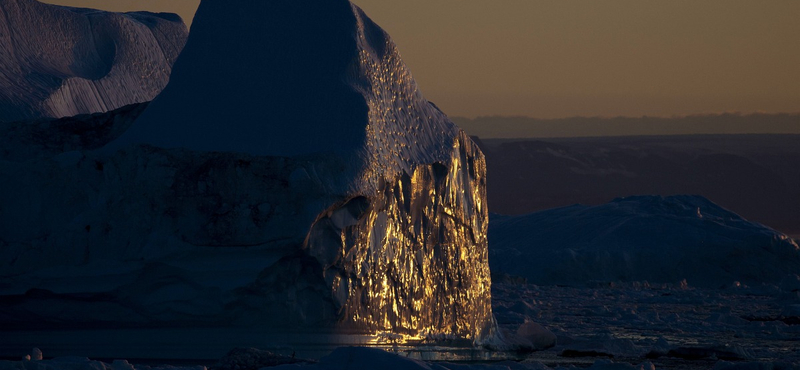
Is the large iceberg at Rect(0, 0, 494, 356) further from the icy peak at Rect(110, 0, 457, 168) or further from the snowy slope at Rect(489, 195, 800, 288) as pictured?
the snowy slope at Rect(489, 195, 800, 288)

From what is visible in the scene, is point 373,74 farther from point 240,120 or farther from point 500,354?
point 500,354

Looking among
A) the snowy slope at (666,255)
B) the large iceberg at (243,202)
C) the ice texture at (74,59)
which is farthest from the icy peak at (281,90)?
the snowy slope at (666,255)

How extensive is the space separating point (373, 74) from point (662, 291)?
49.1 feet

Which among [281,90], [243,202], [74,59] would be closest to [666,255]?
[74,59]

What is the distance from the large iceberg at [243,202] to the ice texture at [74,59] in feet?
7.83

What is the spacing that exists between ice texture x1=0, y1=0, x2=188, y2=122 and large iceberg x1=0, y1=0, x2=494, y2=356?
239cm

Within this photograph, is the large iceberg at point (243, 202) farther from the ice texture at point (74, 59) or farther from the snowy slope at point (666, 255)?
the snowy slope at point (666, 255)

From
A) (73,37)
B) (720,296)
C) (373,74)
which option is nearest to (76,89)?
(73,37)

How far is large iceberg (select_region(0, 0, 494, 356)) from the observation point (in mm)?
6734

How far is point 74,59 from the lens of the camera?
37.8 feet

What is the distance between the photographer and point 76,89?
10.8 m

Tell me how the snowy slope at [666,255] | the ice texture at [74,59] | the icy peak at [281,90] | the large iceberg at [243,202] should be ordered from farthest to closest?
the snowy slope at [666,255] → the ice texture at [74,59] → the icy peak at [281,90] → the large iceberg at [243,202]

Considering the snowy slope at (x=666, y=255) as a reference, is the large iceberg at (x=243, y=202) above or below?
above

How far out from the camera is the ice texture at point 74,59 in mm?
10148
